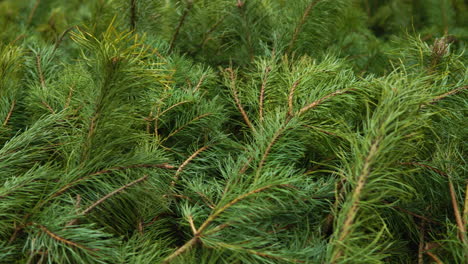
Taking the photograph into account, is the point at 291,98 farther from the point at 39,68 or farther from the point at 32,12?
the point at 32,12

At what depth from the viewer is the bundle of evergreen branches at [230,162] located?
44cm

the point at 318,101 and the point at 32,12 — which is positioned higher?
the point at 318,101

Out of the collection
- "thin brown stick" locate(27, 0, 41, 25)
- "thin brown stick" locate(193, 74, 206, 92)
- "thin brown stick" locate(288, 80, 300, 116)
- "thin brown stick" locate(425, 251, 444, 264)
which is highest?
"thin brown stick" locate(288, 80, 300, 116)

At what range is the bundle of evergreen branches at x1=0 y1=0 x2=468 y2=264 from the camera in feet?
1.44

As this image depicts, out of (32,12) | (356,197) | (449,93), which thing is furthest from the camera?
(32,12)

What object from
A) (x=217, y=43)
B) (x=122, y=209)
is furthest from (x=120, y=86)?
(x=217, y=43)

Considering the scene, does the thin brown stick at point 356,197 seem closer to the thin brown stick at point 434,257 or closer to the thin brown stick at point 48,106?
the thin brown stick at point 434,257

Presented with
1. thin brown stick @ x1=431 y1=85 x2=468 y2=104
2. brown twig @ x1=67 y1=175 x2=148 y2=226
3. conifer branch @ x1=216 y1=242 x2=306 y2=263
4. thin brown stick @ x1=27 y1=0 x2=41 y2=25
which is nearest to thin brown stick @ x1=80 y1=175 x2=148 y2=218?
brown twig @ x1=67 y1=175 x2=148 y2=226

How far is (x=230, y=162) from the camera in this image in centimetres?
56

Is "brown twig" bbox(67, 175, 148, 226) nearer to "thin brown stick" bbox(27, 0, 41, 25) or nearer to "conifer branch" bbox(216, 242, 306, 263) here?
"conifer branch" bbox(216, 242, 306, 263)

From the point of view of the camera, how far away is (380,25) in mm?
1173

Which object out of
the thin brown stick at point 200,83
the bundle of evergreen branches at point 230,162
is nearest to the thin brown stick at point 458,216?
the bundle of evergreen branches at point 230,162

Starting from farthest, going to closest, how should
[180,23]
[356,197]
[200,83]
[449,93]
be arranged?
[180,23] < [200,83] < [449,93] < [356,197]

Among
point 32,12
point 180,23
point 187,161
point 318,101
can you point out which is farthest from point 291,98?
point 32,12
